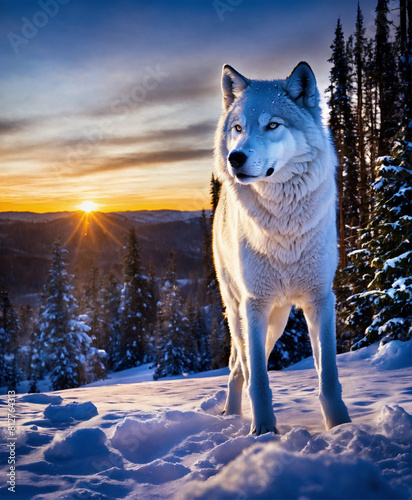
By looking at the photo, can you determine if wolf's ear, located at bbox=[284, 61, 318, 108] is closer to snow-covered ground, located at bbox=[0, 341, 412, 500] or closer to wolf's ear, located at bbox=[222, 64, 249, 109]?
wolf's ear, located at bbox=[222, 64, 249, 109]

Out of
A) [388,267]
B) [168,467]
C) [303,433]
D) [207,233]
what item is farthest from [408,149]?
[207,233]

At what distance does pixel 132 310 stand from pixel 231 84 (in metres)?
38.7

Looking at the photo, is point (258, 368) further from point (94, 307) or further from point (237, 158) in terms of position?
point (94, 307)

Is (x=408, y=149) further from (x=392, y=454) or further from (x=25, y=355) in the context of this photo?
(x=25, y=355)

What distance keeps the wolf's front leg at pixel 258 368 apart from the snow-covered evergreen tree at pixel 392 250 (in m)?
5.44

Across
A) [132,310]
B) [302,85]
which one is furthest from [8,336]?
[302,85]

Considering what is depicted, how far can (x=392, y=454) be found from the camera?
2.01 metres

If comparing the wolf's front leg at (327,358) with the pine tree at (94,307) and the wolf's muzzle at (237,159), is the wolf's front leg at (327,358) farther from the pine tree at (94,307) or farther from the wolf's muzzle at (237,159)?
the pine tree at (94,307)

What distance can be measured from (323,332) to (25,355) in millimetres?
57420

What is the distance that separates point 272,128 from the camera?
3070 millimetres

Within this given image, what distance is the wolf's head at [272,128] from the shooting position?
290cm

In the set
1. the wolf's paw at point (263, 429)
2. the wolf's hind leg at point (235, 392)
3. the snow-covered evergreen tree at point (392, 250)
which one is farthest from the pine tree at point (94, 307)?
the wolf's paw at point (263, 429)

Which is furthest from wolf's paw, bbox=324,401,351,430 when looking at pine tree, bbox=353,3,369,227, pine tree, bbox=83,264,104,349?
pine tree, bbox=83,264,104,349

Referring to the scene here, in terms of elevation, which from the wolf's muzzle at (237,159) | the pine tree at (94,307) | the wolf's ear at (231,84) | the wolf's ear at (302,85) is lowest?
the pine tree at (94,307)
